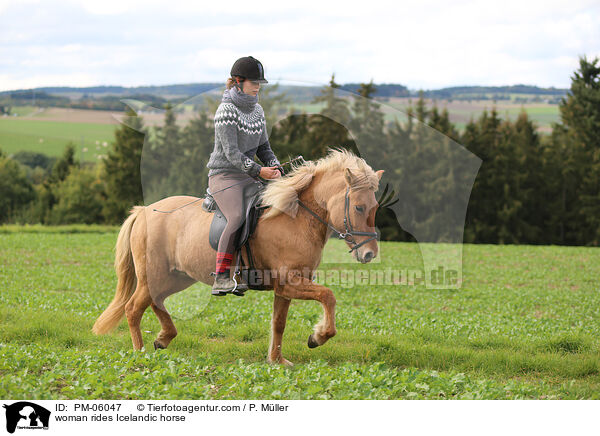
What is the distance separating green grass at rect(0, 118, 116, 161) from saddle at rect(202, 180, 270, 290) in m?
61.2

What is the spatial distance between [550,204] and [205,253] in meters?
40.7

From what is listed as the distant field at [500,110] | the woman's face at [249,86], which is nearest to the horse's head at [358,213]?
the woman's face at [249,86]

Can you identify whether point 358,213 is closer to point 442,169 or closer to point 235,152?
point 235,152

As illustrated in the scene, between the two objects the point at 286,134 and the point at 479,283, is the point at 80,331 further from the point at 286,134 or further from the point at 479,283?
the point at 286,134

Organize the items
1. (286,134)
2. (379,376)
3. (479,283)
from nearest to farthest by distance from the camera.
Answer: (379,376), (479,283), (286,134)

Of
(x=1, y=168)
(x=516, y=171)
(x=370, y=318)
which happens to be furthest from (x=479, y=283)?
(x=1, y=168)

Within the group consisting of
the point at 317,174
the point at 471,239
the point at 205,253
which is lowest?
the point at 471,239

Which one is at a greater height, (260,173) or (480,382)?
(260,173)

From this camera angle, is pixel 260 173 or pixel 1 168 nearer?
pixel 260 173

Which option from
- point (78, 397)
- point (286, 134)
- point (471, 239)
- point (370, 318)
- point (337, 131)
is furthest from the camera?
point (471, 239)

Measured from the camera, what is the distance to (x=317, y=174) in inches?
297

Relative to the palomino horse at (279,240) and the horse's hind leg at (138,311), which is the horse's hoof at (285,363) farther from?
the horse's hind leg at (138,311)

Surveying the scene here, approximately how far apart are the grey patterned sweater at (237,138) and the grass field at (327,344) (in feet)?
8.45

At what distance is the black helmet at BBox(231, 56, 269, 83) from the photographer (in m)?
7.19
